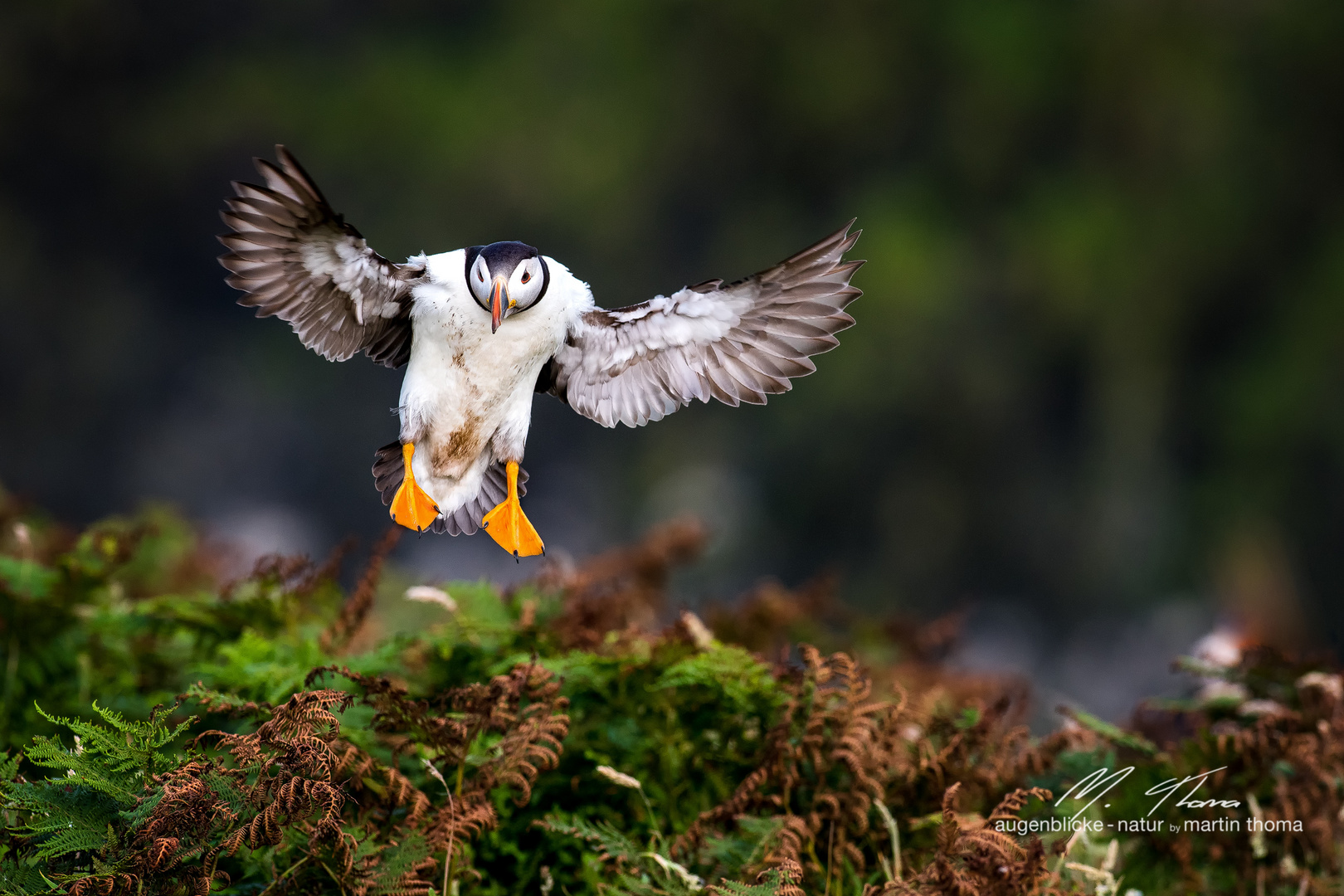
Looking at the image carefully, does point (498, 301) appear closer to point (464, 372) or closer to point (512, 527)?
point (464, 372)

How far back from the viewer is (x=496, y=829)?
95.7 inches

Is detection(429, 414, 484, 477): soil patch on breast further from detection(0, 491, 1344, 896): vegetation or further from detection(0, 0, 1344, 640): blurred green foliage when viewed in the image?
detection(0, 0, 1344, 640): blurred green foliage

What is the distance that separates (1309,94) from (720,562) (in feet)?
23.6

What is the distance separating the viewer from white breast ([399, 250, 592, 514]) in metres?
1.97

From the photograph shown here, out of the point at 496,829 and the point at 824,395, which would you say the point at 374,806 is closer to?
the point at 496,829

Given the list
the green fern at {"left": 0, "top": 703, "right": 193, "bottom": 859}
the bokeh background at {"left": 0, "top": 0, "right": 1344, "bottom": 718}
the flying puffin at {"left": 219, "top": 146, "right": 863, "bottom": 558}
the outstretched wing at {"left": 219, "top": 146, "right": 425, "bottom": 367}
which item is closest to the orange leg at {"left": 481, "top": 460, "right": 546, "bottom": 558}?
the flying puffin at {"left": 219, "top": 146, "right": 863, "bottom": 558}

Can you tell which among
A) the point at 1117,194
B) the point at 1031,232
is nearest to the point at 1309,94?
the point at 1117,194

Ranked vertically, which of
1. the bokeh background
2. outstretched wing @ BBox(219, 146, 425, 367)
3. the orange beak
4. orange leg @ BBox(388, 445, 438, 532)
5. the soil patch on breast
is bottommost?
orange leg @ BBox(388, 445, 438, 532)

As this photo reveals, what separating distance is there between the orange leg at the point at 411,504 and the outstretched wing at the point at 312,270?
29cm

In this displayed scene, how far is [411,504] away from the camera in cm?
192
